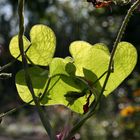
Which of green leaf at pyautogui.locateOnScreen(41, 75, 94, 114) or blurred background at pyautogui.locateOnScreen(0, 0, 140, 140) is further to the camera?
blurred background at pyautogui.locateOnScreen(0, 0, 140, 140)

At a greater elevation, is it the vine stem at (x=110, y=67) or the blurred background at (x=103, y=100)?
the vine stem at (x=110, y=67)

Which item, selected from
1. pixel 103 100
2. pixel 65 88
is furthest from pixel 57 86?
pixel 103 100

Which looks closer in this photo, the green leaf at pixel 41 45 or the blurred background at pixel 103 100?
the green leaf at pixel 41 45

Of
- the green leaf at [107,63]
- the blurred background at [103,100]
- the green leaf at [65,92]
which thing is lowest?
the blurred background at [103,100]

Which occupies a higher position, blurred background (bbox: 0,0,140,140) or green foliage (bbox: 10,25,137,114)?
green foliage (bbox: 10,25,137,114)

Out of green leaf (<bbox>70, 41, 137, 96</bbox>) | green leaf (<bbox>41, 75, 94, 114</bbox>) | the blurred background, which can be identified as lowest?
the blurred background

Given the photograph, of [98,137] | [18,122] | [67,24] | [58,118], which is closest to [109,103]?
[58,118]

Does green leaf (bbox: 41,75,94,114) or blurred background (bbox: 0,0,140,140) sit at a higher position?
green leaf (bbox: 41,75,94,114)
